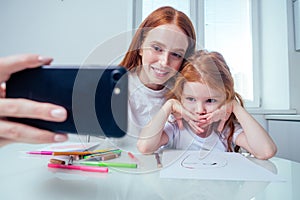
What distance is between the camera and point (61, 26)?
126 cm

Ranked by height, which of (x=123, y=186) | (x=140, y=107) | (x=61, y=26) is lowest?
(x=123, y=186)

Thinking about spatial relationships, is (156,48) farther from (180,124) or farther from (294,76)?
(294,76)

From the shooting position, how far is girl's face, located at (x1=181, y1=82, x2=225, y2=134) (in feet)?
1.54

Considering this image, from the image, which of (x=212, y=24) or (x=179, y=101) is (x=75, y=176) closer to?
(x=179, y=101)

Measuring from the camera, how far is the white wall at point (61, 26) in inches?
49.3

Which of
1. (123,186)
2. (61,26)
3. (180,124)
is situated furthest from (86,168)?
(61,26)

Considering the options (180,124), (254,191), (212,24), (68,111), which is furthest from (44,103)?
(212,24)

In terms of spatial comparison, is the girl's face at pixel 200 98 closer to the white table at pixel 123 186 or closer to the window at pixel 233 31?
the white table at pixel 123 186

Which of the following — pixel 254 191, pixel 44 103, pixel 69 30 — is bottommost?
pixel 254 191

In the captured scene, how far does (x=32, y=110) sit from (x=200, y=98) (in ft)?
1.12

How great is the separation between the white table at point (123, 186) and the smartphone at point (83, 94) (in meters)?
0.08

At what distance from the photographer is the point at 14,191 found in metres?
0.27

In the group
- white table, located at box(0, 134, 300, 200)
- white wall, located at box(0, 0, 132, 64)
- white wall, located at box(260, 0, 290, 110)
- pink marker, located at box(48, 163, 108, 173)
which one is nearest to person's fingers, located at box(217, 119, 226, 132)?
white table, located at box(0, 134, 300, 200)

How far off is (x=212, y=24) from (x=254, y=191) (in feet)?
4.16
